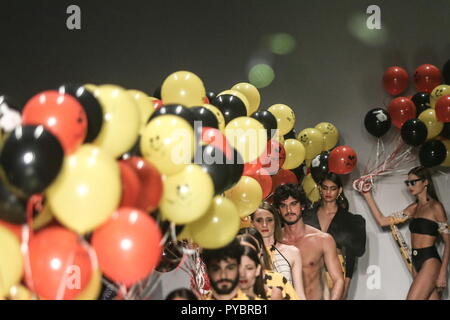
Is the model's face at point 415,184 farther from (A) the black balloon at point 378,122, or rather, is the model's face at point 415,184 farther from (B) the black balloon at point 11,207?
(B) the black balloon at point 11,207

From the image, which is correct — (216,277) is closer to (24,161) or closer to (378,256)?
(24,161)

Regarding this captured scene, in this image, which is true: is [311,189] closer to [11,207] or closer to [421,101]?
[421,101]

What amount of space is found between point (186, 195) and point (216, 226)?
335mm

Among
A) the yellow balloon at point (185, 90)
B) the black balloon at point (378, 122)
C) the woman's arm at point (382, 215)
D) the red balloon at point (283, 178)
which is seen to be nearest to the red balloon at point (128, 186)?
the yellow balloon at point (185, 90)

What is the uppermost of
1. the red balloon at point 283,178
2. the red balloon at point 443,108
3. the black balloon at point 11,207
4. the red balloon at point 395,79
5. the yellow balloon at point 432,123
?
the red balloon at point 395,79

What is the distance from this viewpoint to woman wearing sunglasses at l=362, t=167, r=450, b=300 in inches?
196

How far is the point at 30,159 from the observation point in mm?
1712

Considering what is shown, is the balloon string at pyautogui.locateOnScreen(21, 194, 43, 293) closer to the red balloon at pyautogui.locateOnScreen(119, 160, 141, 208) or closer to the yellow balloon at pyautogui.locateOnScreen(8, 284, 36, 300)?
the yellow balloon at pyautogui.locateOnScreen(8, 284, 36, 300)

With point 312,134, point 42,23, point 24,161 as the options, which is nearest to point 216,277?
point 24,161

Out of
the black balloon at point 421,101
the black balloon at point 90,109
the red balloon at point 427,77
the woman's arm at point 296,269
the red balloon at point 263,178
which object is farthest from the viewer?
the red balloon at point 427,77

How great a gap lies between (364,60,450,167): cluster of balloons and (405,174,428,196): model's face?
0.16 m

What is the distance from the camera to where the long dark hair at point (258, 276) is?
2.89 meters

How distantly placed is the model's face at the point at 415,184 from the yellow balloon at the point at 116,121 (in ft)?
11.8

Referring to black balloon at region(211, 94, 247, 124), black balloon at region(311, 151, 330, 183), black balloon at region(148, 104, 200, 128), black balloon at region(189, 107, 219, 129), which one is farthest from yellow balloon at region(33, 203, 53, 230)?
black balloon at region(311, 151, 330, 183)
